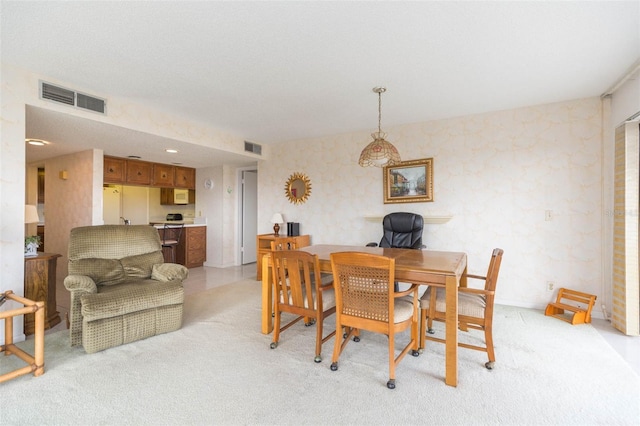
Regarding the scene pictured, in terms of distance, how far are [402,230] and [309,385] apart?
249cm

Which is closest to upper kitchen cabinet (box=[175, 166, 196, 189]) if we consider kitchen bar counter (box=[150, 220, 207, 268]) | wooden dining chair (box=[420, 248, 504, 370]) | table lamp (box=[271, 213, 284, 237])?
kitchen bar counter (box=[150, 220, 207, 268])

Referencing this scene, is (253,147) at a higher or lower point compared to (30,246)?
higher

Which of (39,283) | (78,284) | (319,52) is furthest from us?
(39,283)

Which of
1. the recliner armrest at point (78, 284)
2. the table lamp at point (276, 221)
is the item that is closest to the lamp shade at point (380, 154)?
the table lamp at point (276, 221)

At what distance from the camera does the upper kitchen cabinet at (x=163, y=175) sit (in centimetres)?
603

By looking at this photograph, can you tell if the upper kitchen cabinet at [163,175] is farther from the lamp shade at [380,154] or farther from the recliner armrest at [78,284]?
the lamp shade at [380,154]

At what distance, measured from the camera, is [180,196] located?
714 centimetres

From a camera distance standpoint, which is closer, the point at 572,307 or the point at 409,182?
the point at 572,307

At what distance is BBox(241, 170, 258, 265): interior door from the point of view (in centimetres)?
668

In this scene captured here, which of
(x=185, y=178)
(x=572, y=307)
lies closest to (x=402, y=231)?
(x=572, y=307)

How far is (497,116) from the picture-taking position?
386 centimetres

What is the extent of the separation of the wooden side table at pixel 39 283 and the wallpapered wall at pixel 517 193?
374 cm

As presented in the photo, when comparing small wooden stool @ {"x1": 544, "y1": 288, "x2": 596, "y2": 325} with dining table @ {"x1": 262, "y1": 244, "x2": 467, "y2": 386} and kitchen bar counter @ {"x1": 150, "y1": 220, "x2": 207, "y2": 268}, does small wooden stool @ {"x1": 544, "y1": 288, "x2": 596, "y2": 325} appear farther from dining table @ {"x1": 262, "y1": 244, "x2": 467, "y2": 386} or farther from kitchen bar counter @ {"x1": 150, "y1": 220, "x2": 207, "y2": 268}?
kitchen bar counter @ {"x1": 150, "y1": 220, "x2": 207, "y2": 268}

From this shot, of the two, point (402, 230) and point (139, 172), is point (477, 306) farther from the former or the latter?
point (139, 172)
